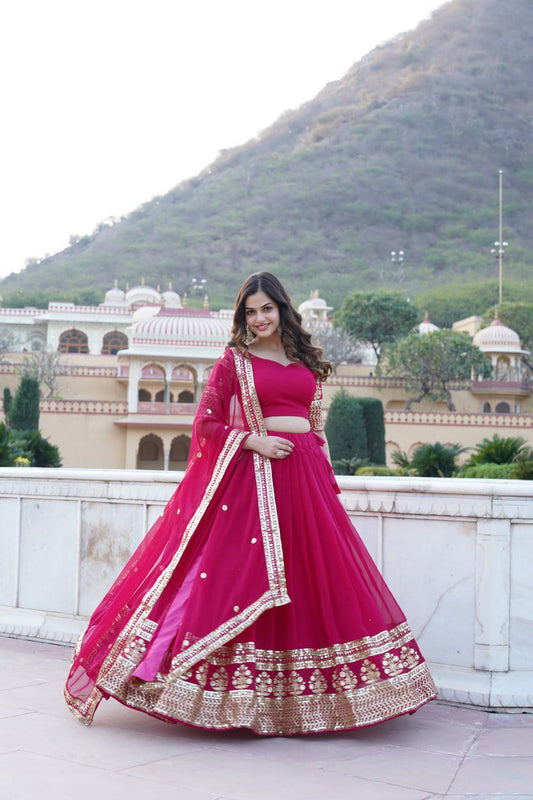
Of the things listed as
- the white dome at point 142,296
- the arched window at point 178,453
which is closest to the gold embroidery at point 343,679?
the arched window at point 178,453

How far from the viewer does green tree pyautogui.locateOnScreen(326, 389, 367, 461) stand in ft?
56.3

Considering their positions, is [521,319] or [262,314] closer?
[262,314]

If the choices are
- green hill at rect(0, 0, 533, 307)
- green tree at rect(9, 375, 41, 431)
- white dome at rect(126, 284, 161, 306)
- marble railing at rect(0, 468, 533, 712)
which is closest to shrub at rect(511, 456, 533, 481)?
marble railing at rect(0, 468, 533, 712)

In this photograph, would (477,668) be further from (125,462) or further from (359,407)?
(125,462)

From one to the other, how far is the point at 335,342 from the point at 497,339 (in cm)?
532

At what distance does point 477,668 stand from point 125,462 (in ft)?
71.0

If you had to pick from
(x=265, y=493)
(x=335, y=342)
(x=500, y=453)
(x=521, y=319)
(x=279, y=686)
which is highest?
(x=521, y=319)

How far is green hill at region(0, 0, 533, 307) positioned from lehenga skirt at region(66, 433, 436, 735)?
48617 millimetres

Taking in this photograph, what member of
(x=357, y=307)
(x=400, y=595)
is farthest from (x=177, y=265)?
(x=400, y=595)

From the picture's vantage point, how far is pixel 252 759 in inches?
97.5

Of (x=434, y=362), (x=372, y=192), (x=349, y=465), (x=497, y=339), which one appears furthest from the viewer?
(x=372, y=192)

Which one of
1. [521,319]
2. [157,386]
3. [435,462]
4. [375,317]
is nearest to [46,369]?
[157,386]

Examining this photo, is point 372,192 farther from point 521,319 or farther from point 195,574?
point 195,574

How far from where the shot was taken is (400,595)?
3.35 meters
